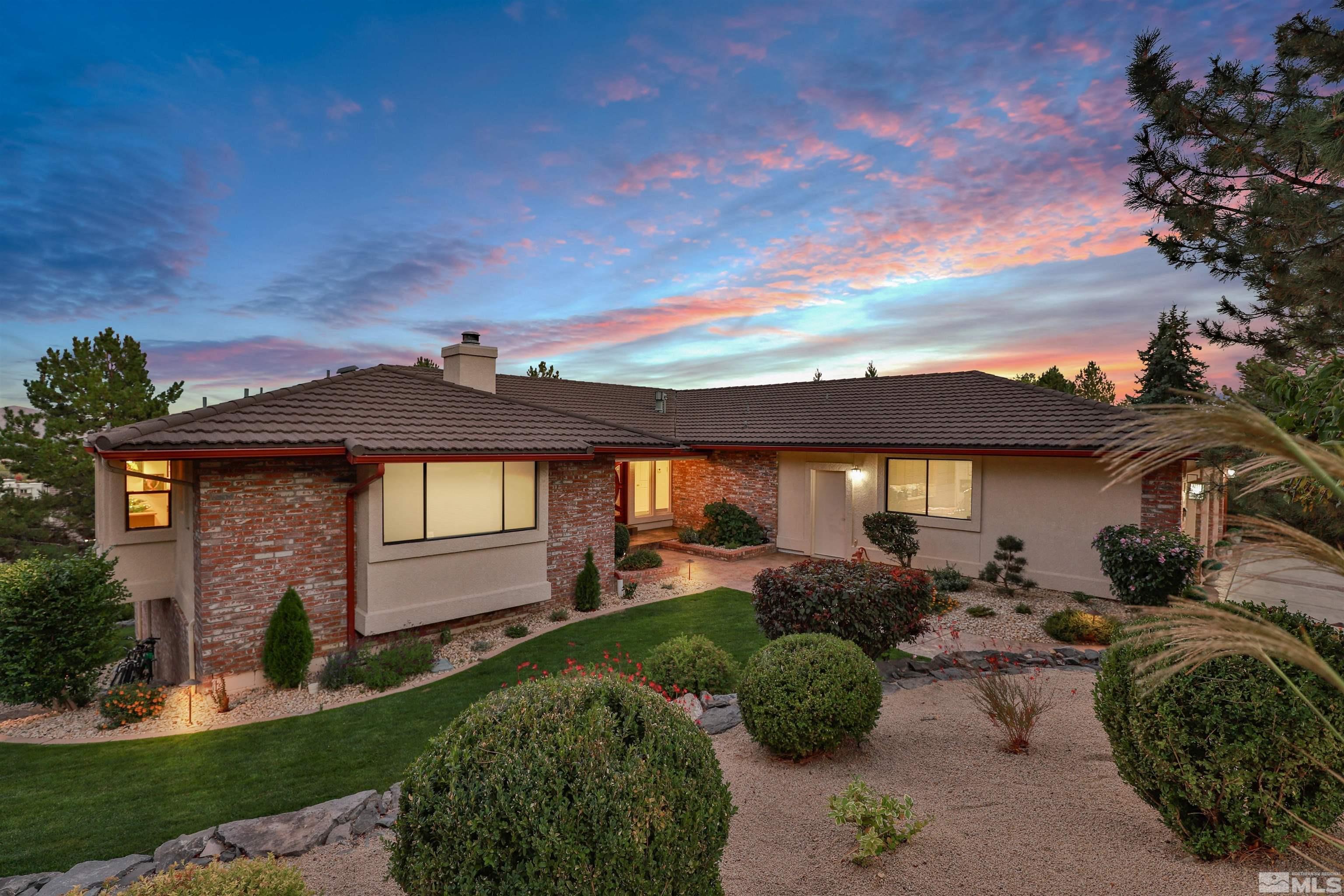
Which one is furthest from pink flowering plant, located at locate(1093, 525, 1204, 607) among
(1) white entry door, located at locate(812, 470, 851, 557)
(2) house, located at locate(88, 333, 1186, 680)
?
(1) white entry door, located at locate(812, 470, 851, 557)

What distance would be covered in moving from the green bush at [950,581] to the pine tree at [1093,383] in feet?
100

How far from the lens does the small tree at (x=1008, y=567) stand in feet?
39.9

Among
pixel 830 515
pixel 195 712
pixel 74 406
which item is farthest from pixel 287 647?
pixel 74 406

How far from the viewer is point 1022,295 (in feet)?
47.3

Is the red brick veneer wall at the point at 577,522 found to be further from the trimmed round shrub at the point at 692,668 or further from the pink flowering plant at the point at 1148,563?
the pink flowering plant at the point at 1148,563

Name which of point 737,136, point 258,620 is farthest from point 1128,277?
point 258,620

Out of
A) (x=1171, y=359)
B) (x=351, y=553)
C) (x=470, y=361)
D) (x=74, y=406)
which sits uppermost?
(x=1171, y=359)

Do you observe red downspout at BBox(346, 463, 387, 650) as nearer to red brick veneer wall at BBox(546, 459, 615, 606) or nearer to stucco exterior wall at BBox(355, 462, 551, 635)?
stucco exterior wall at BBox(355, 462, 551, 635)

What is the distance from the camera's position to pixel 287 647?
26.8ft

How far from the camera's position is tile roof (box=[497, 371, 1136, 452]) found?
12.7 meters

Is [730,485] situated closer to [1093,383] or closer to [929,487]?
[929,487]

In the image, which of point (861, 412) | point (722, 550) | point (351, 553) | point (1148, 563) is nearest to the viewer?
point (351, 553)

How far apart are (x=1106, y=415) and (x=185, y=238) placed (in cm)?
1938

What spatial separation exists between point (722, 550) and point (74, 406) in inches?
792
